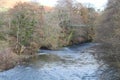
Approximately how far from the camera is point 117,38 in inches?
839

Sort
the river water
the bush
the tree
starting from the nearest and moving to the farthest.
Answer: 1. the river water
2. the tree
3. the bush

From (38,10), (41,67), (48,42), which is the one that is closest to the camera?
(41,67)

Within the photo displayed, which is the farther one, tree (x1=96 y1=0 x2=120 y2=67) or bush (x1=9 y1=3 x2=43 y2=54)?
bush (x1=9 y1=3 x2=43 y2=54)

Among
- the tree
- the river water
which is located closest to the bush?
the river water

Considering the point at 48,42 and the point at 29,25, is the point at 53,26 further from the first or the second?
the point at 29,25

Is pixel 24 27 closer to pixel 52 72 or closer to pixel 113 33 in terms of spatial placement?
pixel 52 72

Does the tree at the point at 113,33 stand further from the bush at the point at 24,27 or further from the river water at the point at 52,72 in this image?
the bush at the point at 24,27

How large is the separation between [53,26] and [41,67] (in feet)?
65.3

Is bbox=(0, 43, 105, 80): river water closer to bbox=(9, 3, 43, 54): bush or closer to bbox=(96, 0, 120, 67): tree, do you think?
bbox=(96, 0, 120, 67): tree

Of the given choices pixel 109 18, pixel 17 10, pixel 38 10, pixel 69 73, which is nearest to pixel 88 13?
pixel 38 10

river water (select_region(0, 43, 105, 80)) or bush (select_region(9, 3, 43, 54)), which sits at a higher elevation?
bush (select_region(9, 3, 43, 54))

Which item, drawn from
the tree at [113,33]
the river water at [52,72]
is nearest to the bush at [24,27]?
the river water at [52,72]

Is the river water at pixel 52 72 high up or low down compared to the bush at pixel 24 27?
down

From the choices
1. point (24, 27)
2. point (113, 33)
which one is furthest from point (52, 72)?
point (24, 27)
